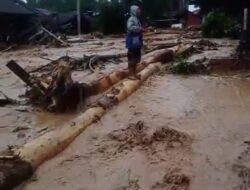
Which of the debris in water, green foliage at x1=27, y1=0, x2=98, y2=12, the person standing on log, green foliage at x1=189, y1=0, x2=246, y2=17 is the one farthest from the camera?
green foliage at x1=27, y1=0, x2=98, y2=12

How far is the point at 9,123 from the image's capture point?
794 centimetres

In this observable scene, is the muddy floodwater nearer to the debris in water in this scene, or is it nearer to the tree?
the debris in water

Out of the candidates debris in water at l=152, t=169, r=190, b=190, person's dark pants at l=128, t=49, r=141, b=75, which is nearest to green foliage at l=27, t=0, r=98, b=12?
person's dark pants at l=128, t=49, r=141, b=75

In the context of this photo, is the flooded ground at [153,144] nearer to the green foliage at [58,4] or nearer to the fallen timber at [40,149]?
the fallen timber at [40,149]

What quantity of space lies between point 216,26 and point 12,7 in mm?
13316

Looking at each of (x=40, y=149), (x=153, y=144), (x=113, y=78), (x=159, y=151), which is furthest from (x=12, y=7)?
(x=159, y=151)

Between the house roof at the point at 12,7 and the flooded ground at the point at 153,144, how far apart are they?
2218 cm

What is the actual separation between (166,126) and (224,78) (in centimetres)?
591

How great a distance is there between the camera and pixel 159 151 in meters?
5.81

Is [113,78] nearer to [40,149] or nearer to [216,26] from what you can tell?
[40,149]

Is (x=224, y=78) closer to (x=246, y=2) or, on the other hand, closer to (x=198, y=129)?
(x=246, y=2)

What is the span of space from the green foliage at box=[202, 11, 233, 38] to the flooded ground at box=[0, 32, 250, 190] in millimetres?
20166

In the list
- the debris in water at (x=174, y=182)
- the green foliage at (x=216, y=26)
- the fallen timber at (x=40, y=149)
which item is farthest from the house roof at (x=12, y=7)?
the debris in water at (x=174, y=182)

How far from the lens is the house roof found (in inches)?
1185
